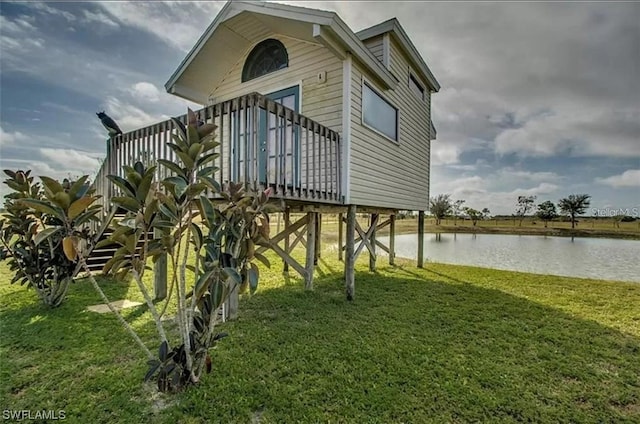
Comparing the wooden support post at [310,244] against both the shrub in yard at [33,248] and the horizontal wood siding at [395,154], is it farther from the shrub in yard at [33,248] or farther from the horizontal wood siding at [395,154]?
the shrub in yard at [33,248]

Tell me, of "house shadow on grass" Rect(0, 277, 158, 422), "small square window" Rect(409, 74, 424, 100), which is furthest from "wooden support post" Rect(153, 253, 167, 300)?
"small square window" Rect(409, 74, 424, 100)

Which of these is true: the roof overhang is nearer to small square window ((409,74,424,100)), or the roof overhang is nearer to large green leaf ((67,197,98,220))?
small square window ((409,74,424,100))

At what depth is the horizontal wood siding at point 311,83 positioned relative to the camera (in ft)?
19.1

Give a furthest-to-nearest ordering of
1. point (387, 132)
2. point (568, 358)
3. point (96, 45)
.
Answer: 1. point (387, 132)
2. point (96, 45)
3. point (568, 358)

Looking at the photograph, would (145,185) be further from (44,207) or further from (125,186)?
(44,207)

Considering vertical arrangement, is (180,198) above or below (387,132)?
below

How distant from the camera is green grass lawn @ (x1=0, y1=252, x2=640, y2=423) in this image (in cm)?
255

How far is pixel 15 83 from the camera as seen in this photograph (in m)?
4.86

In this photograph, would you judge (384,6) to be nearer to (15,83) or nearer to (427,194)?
(427,194)

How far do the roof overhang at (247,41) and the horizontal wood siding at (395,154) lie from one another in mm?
466

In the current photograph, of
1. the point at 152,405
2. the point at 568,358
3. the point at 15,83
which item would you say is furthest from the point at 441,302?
the point at 15,83

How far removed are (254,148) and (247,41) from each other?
4.31 m

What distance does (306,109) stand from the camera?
20.7 ft

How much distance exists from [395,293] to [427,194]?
196 inches
